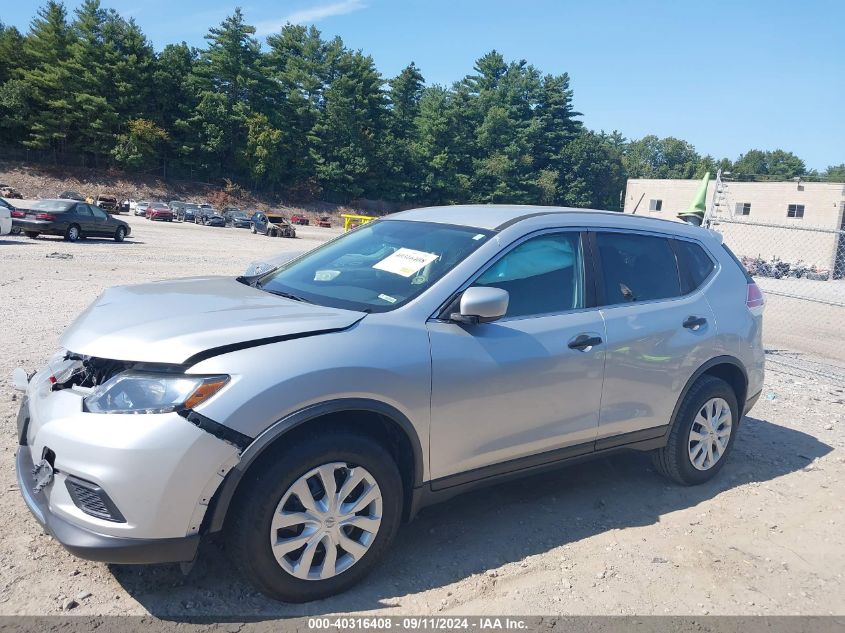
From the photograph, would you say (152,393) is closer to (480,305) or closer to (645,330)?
(480,305)

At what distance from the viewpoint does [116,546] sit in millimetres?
2684

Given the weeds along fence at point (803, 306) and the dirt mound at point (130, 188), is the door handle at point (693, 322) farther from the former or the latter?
the dirt mound at point (130, 188)

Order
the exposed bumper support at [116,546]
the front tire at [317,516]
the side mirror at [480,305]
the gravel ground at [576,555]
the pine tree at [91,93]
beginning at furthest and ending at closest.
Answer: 1. the pine tree at [91,93]
2. the side mirror at [480,305]
3. the gravel ground at [576,555]
4. the front tire at [317,516]
5. the exposed bumper support at [116,546]

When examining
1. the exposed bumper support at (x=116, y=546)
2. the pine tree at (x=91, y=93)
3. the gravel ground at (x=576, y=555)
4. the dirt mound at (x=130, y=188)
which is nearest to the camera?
the exposed bumper support at (x=116, y=546)

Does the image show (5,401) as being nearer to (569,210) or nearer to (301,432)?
(301,432)

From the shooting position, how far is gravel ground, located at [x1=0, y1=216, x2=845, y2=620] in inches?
123

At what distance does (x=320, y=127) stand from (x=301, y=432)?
2940 inches

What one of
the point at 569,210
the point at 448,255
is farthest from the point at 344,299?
the point at 569,210

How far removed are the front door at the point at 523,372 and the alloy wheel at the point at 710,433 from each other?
1.12 m

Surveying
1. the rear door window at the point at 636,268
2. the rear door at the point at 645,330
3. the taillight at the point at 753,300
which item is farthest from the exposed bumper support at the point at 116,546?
the taillight at the point at 753,300

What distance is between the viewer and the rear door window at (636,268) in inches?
169

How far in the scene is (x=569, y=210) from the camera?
14.7ft

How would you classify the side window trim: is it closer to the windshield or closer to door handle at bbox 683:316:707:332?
the windshield

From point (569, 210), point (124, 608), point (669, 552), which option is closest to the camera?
point (124, 608)
